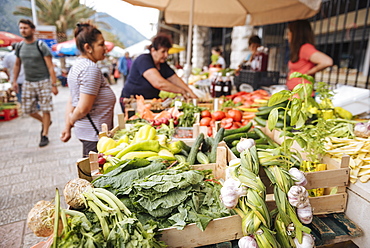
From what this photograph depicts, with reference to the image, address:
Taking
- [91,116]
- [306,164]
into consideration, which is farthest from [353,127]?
[91,116]

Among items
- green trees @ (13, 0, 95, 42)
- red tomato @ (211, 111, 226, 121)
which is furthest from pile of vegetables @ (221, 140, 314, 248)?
green trees @ (13, 0, 95, 42)

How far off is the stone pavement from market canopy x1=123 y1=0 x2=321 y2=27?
3365 mm

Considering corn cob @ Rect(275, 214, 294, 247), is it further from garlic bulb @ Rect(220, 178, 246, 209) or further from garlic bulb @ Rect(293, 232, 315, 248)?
garlic bulb @ Rect(220, 178, 246, 209)

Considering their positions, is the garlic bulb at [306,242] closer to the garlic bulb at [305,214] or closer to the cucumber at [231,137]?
the garlic bulb at [305,214]

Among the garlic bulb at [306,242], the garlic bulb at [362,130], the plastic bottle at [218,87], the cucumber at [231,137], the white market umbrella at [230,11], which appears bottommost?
the garlic bulb at [306,242]

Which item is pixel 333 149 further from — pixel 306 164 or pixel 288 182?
pixel 288 182

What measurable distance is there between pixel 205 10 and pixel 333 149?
4.42m

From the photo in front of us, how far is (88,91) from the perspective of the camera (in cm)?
265

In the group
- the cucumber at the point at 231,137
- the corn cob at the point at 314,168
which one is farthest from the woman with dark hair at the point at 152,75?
the corn cob at the point at 314,168

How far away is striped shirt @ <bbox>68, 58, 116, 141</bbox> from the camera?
2646mm

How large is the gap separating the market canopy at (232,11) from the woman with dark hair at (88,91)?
2.09 metres

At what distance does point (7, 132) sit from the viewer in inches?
259

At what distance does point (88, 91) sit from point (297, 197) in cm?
225

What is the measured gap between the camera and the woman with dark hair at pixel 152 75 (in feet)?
13.0
